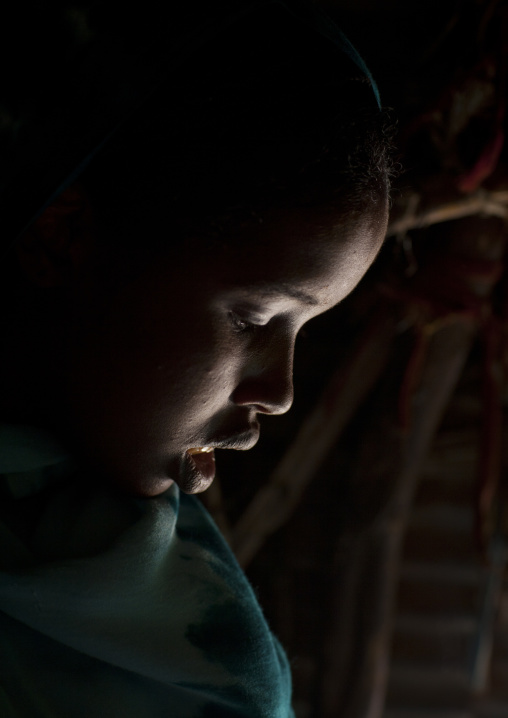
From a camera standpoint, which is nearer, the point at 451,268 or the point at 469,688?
the point at 451,268

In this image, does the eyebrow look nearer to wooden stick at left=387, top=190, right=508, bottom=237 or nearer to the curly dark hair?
the curly dark hair

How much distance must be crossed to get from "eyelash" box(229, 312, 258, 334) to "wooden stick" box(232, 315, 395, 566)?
1.04 m

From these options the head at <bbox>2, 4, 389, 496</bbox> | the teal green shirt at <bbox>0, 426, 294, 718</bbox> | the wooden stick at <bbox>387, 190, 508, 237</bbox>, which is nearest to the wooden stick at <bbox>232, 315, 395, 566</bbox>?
the wooden stick at <bbox>387, 190, 508, 237</bbox>

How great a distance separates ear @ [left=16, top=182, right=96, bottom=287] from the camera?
572 millimetres

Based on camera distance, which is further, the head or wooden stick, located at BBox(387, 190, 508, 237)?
wooden stick, located at BBox(387, 190, 508, 237)

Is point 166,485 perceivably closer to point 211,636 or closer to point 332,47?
point 211,636

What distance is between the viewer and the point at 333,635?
5.92 feet

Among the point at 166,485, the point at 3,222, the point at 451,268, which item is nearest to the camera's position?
the point at 3,222

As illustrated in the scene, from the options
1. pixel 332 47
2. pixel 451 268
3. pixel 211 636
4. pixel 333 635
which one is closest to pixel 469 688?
pixel 333 635

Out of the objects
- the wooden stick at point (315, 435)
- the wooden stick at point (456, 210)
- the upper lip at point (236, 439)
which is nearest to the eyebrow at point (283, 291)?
the upper lip at point (236, 439)

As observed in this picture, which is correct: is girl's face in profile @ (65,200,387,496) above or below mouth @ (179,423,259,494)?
above

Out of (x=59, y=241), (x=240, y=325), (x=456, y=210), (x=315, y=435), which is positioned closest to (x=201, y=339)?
(x=240, y=325)

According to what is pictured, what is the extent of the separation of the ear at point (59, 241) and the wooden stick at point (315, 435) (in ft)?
3.52

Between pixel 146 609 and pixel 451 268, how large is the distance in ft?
3.44
